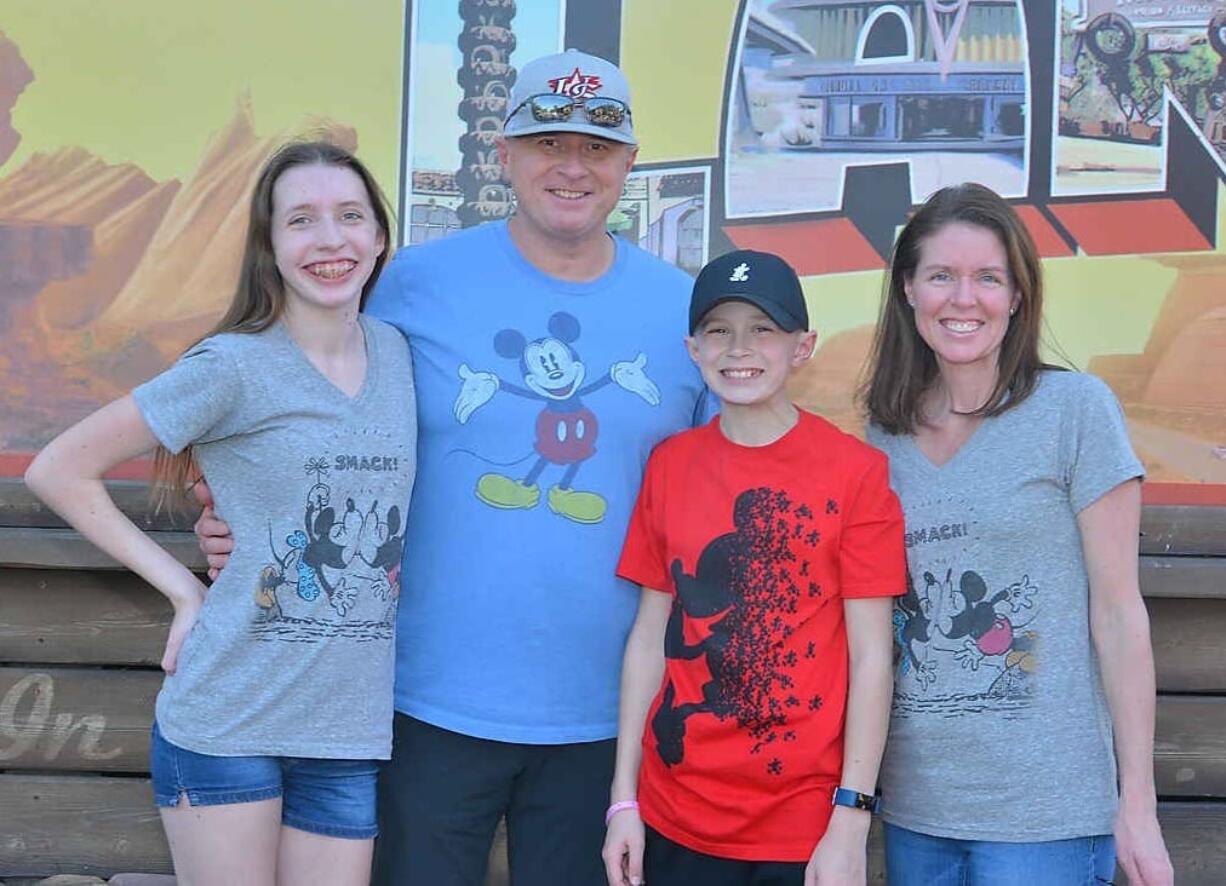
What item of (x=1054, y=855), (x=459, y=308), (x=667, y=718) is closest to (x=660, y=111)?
(x=459, y=308)

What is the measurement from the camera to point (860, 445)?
2.27 metres

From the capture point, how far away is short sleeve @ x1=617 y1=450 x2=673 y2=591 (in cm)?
233

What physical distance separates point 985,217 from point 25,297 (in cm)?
267

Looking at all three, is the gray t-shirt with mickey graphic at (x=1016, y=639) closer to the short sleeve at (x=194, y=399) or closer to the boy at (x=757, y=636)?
the boy at (x=757, y=636)

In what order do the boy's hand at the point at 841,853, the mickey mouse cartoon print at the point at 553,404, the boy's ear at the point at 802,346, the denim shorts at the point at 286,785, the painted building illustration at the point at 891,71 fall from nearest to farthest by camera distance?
the boy's hand at the point at 841,853, the denim shorts at the point at 286,785, the boy's ear at the point at 802,346, the mickey mouse cartoon print at the point at 553,404, the painted building illustration at the point at 891,71

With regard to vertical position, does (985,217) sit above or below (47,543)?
above

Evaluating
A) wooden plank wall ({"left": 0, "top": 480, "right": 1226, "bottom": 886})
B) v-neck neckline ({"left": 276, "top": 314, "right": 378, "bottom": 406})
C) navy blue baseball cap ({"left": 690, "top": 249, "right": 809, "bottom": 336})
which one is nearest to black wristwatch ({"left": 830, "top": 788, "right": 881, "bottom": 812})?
navy blue baseball cap ({"left": 690, "top": 249, "right": 809, "bottom": 336})

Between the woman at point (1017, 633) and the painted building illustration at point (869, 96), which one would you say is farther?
the painted building illustration at point (869, 96)

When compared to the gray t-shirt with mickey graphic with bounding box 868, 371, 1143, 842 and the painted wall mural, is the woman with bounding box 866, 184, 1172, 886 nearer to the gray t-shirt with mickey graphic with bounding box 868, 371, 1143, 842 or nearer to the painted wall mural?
the gray t-shirt with mickey graphic with bounding box 868, 371, 1143, 842

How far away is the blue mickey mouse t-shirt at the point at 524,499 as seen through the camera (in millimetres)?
2418

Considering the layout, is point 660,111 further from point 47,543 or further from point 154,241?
point 47,543

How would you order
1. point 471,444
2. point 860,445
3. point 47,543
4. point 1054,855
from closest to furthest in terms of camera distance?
point 1054,855
point 860,445
point 471,444
point 47,543

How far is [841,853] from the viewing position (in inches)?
82.3

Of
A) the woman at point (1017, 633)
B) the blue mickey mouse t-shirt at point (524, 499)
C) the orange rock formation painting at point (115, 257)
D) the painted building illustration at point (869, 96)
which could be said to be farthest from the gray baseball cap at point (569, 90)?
the orange rock formation painting at point (115, 257)
